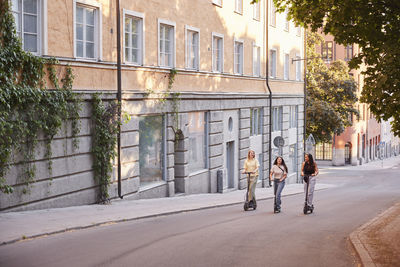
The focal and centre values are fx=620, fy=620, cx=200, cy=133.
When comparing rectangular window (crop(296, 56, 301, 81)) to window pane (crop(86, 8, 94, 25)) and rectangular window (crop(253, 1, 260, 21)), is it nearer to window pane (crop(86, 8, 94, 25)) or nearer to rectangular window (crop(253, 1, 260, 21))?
rectangular window (crop(253, 1, 260, 21))

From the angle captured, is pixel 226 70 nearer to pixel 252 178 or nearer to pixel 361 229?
pixel 252 178

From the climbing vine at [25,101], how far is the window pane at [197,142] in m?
8.87

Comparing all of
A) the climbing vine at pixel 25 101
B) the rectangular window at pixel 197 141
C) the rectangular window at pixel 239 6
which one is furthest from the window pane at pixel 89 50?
the rectangular window at pixel 239 6

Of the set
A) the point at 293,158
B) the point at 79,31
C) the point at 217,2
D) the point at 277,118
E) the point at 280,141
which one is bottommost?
the point at 293,158

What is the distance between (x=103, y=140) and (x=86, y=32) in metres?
2.99

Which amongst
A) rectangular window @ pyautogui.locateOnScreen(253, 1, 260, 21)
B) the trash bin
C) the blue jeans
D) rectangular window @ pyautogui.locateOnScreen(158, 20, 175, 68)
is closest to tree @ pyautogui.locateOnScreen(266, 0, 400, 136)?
the blue jeans

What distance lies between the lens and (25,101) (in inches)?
536

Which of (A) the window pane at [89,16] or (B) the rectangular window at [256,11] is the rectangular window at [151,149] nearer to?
(A) the window pane at [89,16]

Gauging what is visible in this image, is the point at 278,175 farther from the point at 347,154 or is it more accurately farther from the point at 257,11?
the point at 347,154

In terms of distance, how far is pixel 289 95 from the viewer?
37.9m

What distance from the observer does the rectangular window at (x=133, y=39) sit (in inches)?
750

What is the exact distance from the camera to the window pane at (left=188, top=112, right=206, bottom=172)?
78.4 feet

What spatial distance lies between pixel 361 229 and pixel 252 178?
4.48 metres

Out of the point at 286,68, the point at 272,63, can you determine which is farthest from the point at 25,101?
the point at 286,68
